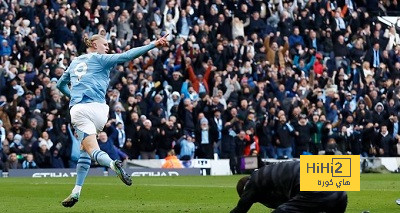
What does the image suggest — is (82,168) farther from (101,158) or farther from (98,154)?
(101,158)

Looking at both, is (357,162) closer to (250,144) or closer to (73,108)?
(73,108)

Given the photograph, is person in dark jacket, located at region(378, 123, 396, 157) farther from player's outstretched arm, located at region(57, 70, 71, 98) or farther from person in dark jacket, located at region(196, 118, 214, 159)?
player's outstretched arm, located at region(57, 70, 71, 98)

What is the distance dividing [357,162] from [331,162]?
270mm

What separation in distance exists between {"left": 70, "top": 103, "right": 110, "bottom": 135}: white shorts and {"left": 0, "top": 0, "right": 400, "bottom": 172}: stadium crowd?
558 inches

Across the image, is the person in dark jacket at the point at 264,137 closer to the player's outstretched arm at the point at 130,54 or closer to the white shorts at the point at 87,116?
the white shorts at the point at 87,116

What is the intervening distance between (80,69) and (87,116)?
670 mm

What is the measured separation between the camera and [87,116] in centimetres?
1545

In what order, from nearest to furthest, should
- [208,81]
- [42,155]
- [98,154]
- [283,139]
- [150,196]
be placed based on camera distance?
[98,154] < [150,196] < [42,155] < [283,139] < [208,81]

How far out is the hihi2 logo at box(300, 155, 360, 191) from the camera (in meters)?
11.1

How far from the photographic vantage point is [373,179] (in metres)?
27.0

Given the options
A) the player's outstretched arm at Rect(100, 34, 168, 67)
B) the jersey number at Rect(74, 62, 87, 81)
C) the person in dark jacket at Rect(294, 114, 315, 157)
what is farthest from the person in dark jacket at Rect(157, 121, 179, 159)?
the player's outstretched arm at Rect(100, 34, 168, 67)

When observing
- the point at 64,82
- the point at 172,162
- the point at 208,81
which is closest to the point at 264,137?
the point at 208,81

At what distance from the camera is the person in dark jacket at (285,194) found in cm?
1116

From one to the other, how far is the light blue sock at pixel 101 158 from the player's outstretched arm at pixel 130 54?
1232 millimetres
